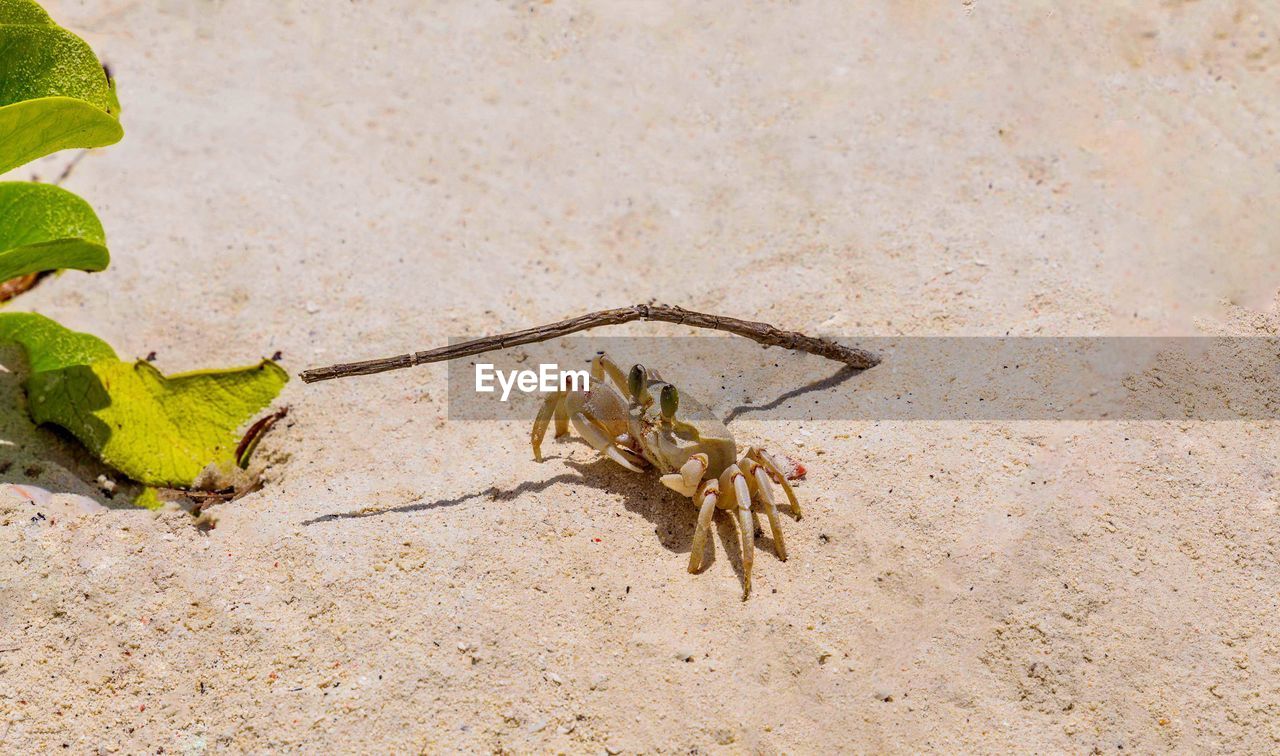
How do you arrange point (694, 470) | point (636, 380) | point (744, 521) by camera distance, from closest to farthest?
1. point (744, 521)
2. point (694, 470)
3. point (636, 380)

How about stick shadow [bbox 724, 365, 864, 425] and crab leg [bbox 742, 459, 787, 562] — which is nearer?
crab leg [bbox 742, 459, 787, 562]

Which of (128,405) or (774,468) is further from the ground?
(774,468)

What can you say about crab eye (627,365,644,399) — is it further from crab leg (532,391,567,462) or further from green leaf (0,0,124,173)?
green leaf (0,0,124,173)

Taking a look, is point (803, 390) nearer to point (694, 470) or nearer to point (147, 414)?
point (694, 470)

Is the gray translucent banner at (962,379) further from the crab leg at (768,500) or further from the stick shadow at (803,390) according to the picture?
the crab leg at (768,500)

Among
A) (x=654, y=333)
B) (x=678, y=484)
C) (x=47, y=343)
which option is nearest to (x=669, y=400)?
(x=678, y=484)

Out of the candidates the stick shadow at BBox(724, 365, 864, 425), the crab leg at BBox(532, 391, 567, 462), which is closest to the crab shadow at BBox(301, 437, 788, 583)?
the crab leg at BBox(532, 391, 567, 462)

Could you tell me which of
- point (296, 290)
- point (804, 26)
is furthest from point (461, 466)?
point (804, 26)
